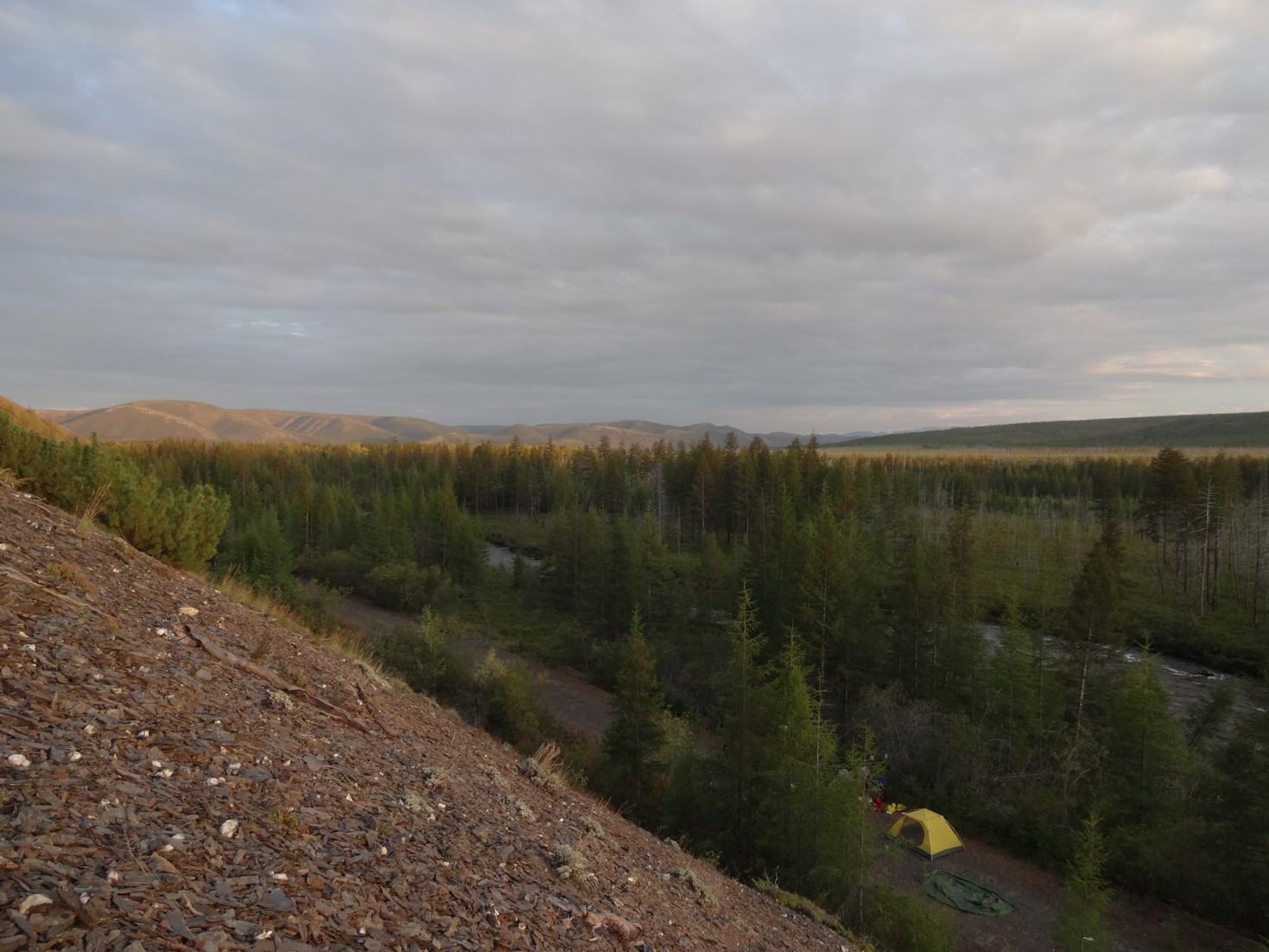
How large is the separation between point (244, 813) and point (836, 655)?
28.7 meters

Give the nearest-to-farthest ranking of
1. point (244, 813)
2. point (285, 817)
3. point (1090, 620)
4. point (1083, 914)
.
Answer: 1. point (244, 813)
2. point (285, 817)
3. point (1083, 914)
4. point (1090, 620)

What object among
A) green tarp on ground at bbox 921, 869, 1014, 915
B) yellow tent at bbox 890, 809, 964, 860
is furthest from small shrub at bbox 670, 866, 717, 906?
yellow tent at bbox 890, 809, 964, 860

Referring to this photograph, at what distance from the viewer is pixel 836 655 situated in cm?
2995

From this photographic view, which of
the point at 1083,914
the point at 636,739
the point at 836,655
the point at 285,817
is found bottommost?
the point at 836,655

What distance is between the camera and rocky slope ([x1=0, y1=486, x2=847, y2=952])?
3.63 meters

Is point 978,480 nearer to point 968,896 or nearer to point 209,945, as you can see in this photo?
point 968,896

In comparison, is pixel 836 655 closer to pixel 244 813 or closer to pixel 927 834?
pixel 927 834

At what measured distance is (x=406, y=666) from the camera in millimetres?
20734

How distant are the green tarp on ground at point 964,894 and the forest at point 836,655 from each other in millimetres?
3215

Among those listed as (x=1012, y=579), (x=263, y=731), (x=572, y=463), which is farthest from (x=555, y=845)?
(x=572, y=463)

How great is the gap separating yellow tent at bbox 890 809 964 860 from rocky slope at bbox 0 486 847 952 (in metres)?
12.8

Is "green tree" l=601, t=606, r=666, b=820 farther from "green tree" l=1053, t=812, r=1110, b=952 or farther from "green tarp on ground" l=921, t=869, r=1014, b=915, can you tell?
"green tree" l=1053, t=812, r=1110, b=952

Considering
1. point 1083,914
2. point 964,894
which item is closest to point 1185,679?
point 964,894

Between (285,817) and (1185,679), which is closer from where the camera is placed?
(285,817)
